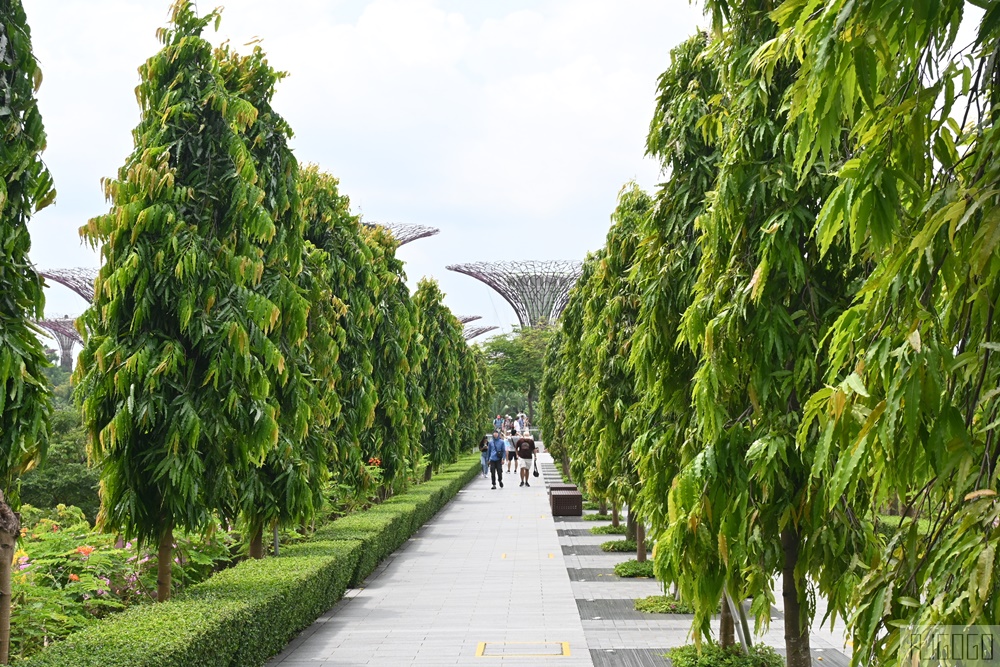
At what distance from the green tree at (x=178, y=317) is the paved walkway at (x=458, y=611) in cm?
222

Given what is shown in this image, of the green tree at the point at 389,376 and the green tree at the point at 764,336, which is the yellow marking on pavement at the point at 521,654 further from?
the green tree at the point at 389,376

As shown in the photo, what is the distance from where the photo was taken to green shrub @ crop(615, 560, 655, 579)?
16172 millimetres

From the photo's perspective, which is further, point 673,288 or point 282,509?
point 282,509

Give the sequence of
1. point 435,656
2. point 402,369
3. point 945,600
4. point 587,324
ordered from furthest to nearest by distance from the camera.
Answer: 1. point 402,369
2. point 587,324
3. point 435,656
4. point 945,600

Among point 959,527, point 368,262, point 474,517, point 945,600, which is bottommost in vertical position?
point 474,517

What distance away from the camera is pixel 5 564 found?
299 inches

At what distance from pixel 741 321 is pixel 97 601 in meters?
7.11

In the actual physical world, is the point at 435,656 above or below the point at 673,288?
below

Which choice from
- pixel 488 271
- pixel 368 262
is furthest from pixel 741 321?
pixel 488 271

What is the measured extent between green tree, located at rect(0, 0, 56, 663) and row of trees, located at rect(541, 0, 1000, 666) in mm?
4183

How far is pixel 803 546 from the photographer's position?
611 centimetres

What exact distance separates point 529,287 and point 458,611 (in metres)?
62.1

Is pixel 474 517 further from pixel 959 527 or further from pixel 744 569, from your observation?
pixel 959 527

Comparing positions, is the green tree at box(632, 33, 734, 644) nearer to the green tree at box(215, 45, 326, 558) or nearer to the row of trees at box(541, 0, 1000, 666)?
the row of trees at box(541, 0, 1000, 666)
